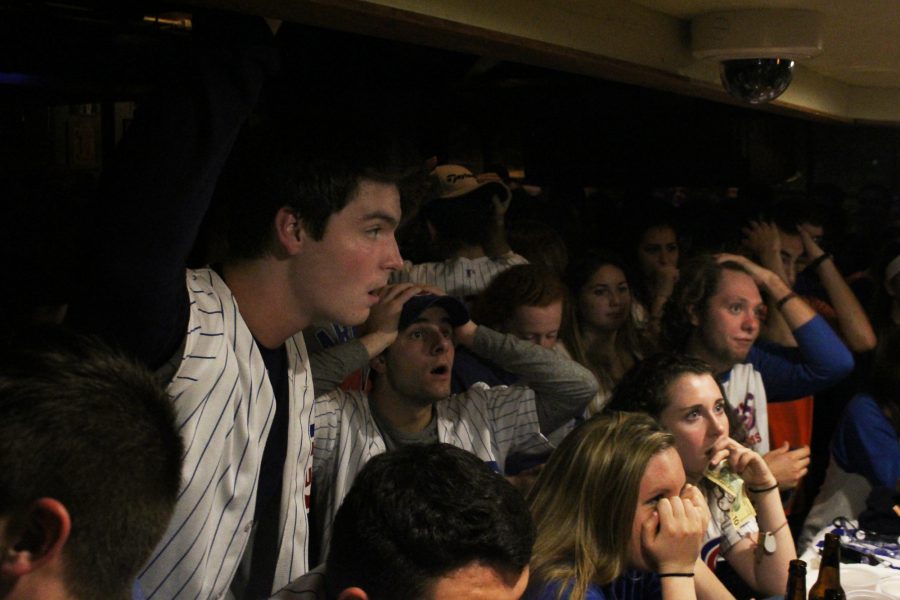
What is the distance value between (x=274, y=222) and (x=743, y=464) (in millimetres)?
1513

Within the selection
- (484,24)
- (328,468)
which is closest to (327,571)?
(328,468)

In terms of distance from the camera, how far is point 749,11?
2912 millimetres

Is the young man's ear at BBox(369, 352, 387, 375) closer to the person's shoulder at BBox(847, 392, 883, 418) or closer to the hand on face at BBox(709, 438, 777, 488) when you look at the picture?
the hand on face at BBox(709, 438, 777, 488)

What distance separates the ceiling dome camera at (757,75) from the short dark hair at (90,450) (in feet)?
7.81

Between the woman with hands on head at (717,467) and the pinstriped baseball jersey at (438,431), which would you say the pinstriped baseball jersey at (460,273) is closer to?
the pinstriped baseball jersey at (438,431)

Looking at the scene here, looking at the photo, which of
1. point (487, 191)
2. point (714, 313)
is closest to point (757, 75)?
point (714, 313)

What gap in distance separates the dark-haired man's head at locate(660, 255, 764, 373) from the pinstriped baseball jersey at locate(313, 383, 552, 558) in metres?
0.74

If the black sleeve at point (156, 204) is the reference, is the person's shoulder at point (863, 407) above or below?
below

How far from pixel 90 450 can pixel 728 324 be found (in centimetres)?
265

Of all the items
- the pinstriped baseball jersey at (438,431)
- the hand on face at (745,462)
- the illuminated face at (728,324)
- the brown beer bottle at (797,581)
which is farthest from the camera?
the illuminated face at (728,324)

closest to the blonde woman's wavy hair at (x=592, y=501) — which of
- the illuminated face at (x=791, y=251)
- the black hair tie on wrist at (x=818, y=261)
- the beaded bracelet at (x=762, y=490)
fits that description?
the beaded bracelet at (x=762, y=490)

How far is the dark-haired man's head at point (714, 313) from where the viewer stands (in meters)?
3.31

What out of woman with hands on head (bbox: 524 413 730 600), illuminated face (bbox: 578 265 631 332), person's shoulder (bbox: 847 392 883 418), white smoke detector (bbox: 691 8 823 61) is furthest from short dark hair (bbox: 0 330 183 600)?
illuminated face (bbox: 578 265 631 332)

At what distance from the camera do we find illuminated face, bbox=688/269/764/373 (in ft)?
10.8
